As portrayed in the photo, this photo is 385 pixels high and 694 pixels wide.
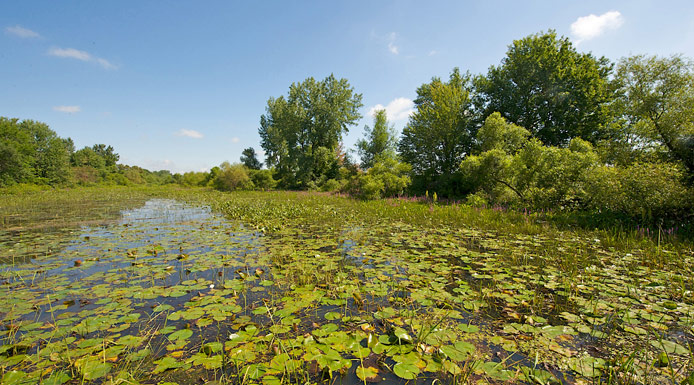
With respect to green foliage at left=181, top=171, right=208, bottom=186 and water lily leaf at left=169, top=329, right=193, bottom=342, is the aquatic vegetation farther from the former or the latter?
green foliage at left=181, top=171, right=208, bottom=186

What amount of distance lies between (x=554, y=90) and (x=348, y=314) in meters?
23.6

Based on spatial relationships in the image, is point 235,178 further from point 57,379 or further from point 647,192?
point 647,192

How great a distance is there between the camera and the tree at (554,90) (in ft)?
61.7

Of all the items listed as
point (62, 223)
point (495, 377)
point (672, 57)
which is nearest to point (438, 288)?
point (495, 377)

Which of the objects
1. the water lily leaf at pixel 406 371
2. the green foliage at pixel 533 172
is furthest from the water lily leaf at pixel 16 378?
the green foliage at pixel 533 172

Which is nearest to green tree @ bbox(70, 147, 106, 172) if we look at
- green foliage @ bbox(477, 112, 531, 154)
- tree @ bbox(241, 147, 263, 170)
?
tree @ bbox(241, 147, 263, 170)

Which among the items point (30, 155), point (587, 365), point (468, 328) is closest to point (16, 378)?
point (468, 328)

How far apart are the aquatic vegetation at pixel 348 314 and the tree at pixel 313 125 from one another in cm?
2614

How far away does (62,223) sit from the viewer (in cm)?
948

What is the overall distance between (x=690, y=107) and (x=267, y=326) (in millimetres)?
12365

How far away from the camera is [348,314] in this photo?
3070 millimetres

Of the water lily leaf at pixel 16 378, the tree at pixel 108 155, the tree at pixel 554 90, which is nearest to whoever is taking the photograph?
the water lily leaf at pixel 16 378

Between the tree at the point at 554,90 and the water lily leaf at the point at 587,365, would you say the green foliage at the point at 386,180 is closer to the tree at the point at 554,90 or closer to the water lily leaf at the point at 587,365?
the tree at the point at 554,90

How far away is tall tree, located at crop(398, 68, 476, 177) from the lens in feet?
62.4
